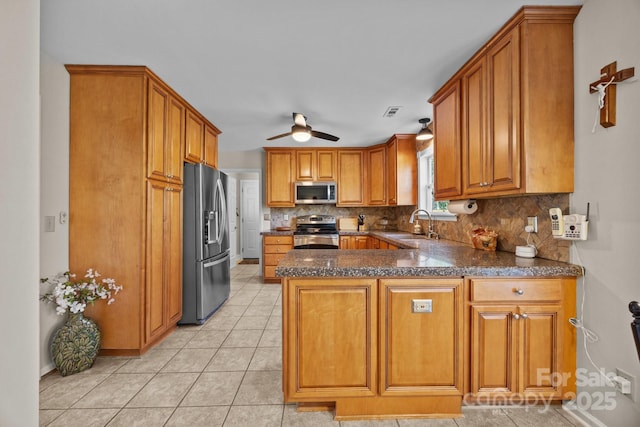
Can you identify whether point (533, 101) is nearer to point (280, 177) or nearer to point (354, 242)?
point (354, 242)

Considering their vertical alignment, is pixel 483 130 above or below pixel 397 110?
below

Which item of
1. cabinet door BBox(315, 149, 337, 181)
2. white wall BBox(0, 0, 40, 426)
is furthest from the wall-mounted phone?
cabinet door BBox(315, 149, 337, 181)

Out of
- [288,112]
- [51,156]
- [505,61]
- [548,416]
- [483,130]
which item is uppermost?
[288,112]

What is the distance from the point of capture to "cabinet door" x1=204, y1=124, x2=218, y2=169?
11.5 feet

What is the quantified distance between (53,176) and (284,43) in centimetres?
199

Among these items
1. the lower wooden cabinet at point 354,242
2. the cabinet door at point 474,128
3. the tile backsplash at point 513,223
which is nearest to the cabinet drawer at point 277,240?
the lower wooden cabinet at point 354,242

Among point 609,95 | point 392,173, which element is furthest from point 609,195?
point 392,173

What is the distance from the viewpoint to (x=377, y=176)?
4.78 m

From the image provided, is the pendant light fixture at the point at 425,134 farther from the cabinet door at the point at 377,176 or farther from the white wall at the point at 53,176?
the white wall at the point at 53,176

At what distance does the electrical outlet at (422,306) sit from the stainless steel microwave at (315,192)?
11.2 ft

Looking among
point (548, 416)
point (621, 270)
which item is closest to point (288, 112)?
point (621, 270)

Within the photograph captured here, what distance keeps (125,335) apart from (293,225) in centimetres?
331

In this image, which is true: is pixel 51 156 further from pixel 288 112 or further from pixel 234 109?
pixel 288 112

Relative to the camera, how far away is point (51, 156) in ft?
6.88
